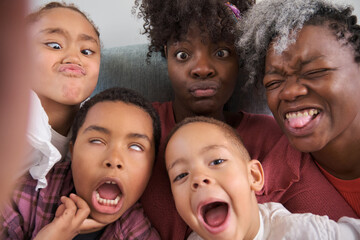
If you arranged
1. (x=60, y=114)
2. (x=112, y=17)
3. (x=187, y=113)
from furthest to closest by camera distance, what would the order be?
(x=112, y=17) < (x=187, y=113) < (x=60, y=114)

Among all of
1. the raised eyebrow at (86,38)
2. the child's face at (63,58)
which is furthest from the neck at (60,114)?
the raised eyebrow at (86,38)

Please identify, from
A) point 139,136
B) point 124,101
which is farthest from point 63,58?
point 139,136

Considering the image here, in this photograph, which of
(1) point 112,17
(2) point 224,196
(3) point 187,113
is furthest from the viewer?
(1) point 112,17

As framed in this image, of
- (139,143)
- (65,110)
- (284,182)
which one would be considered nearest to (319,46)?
(284,182)

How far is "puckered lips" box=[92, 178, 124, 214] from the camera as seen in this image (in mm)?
956

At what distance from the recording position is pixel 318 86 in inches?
37.8

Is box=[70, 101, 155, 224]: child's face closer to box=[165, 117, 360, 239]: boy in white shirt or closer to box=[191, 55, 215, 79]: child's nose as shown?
box=[165, 117, 360, 239]: boy in white shirt

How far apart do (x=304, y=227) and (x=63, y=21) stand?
40.9 inches

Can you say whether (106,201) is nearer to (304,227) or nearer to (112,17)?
(304,227)

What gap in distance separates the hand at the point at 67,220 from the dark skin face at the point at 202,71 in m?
0.57

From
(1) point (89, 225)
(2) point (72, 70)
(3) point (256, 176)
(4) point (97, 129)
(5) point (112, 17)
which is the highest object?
(5) point (112, 17)

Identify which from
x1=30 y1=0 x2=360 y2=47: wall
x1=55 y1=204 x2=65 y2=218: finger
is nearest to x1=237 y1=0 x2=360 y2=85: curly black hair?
x1=55 y1=204 x2=65 y2=218: finger

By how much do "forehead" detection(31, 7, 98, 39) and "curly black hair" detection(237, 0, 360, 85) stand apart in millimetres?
584

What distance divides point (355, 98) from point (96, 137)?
2.60ft
